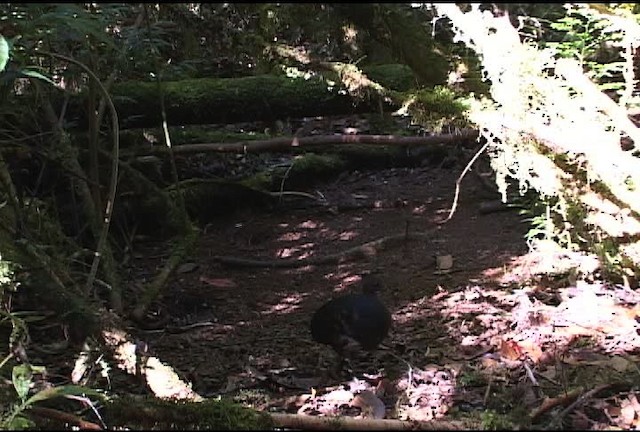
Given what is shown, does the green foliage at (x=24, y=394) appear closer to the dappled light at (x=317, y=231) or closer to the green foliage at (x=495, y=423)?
the dappled light at (x=317, y=231)

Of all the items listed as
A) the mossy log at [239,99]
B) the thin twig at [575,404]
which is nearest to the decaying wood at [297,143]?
the mossy log at [239,99]

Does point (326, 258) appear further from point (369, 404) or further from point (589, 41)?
point (369, 404)

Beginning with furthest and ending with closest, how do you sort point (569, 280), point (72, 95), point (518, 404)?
point (72, 95)
point (569, 280)
point (518, 404)

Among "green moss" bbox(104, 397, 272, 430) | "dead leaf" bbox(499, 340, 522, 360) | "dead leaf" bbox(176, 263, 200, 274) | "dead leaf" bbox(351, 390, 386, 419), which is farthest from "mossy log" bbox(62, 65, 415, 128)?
"green moss" bbox(104, 397, 272, 430)

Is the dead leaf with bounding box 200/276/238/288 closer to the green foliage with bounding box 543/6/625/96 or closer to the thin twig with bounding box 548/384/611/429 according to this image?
the green foliage with bounding box 543/6/625/96

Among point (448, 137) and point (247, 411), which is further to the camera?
point (448, 137)

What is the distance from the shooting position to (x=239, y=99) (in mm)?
5672

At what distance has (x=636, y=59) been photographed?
520 centimetres

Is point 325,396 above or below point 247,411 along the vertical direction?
below

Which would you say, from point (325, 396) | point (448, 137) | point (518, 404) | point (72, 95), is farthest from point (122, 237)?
point (518, 404)

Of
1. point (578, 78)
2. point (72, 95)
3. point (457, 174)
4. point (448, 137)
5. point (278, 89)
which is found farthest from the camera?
point (457, 174)

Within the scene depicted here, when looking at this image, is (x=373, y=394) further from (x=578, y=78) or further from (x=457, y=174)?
(x=457, y=174)

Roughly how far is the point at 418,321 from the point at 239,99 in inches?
100

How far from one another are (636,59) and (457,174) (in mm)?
2049
